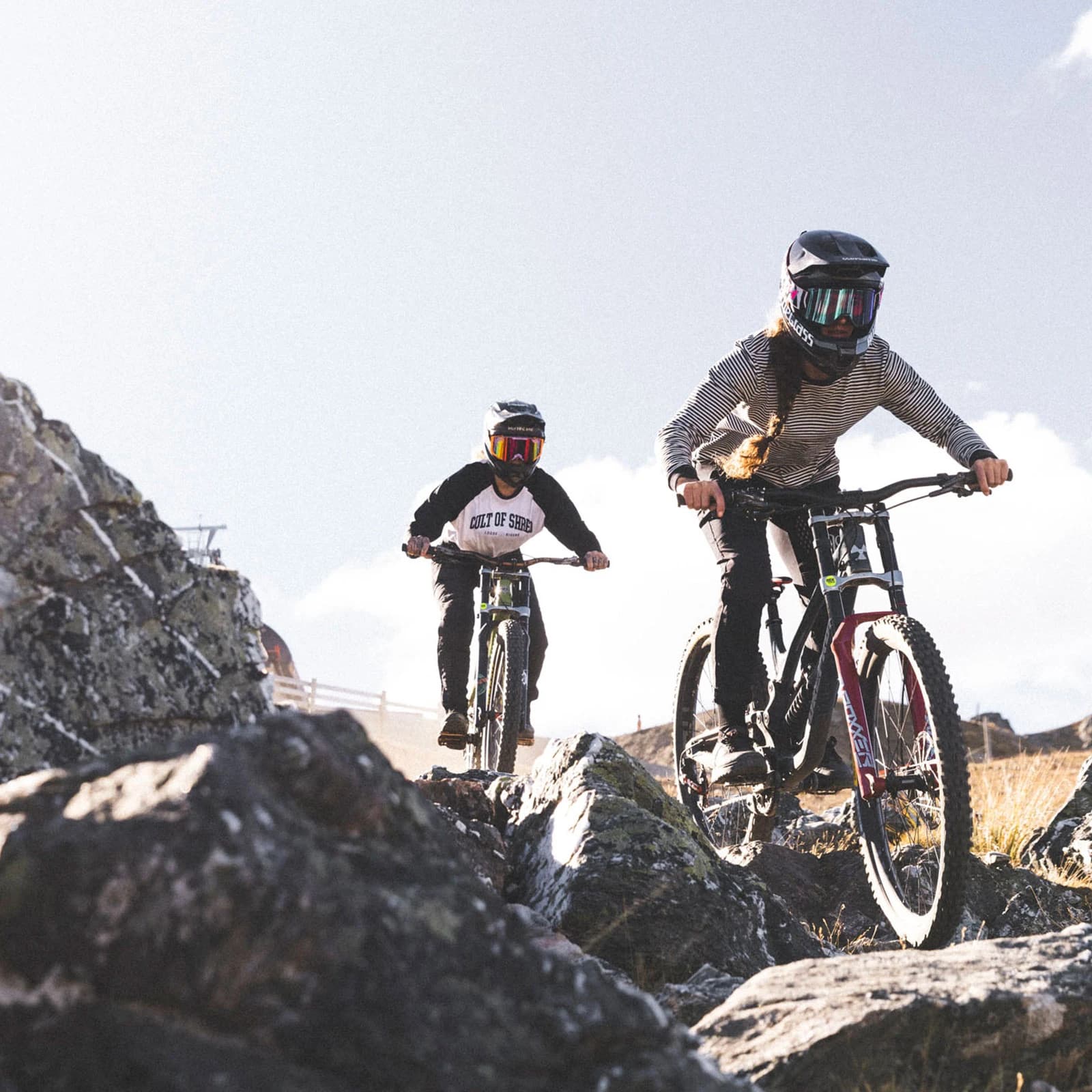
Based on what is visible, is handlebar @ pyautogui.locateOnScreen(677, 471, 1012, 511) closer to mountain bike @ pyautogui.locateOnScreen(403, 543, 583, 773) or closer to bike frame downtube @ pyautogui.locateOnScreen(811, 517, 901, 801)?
bike frame downtube @ pyautogui.locateOnScreen(811, 517, 901, 801)

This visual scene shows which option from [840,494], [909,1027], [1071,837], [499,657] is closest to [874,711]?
[840,494]

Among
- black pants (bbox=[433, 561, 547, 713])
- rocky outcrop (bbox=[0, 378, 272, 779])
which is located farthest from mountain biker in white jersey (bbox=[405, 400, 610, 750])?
rocky outcrop (bbox=[0, 378, 272, 779])

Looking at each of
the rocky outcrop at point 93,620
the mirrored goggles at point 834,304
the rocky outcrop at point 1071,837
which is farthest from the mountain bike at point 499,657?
the rocky outcrop at point 93,620

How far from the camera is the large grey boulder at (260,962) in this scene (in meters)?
1.63

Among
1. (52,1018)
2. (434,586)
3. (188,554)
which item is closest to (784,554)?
(434,586)

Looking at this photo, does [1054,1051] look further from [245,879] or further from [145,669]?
[145,669]

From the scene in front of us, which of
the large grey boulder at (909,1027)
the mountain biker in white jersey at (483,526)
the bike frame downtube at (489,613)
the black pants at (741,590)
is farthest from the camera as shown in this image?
the mountain biker in white jersey at (483,526)

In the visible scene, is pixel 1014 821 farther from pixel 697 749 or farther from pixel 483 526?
pixel 483 526

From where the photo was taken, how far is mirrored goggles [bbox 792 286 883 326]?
207 inches

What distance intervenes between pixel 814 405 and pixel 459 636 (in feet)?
11.2

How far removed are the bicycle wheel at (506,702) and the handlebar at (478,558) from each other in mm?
393

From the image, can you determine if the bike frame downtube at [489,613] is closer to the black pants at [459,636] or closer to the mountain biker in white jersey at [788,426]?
the black pants at [459,636]

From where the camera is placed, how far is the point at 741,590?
225 inches

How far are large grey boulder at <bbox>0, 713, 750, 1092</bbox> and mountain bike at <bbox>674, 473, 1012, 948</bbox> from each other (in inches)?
103
